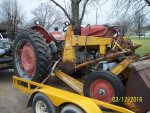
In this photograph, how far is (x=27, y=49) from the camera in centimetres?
691

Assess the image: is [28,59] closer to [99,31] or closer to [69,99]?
[99,31]

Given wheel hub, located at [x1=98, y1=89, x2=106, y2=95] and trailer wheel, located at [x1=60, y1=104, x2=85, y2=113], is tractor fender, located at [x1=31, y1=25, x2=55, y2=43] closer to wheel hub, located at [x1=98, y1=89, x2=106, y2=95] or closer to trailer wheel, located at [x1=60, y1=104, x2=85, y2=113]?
wheel hub, located at [x1=98, y1=89, x2=106, y2=95]

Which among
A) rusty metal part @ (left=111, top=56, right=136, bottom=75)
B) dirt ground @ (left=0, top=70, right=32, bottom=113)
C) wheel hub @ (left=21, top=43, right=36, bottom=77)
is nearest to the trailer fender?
rusty metal part @ (left=111, top=56, right=136, bottom=75)

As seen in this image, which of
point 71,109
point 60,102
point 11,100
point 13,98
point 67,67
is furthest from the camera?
point 13,98

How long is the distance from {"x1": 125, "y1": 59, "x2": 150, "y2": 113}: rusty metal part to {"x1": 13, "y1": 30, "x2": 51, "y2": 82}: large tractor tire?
2.16 meters

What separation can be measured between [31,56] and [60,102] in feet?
A: 6.22

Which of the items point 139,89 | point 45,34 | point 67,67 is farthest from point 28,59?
point 139,89

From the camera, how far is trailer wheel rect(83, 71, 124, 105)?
5.08 m

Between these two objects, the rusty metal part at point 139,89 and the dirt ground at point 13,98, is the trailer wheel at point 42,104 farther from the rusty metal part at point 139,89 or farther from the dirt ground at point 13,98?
the rusty metal part at point 139,89

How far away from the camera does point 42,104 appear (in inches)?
229

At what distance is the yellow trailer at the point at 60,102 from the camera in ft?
15.7

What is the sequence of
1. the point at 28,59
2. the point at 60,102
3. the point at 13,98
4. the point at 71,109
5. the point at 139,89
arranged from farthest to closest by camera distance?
the point at 13,98 < the point at 28,59 < the point at 60,102 < the point at 71,109 < the point at 139,89

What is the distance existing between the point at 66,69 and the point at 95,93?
1.34m
